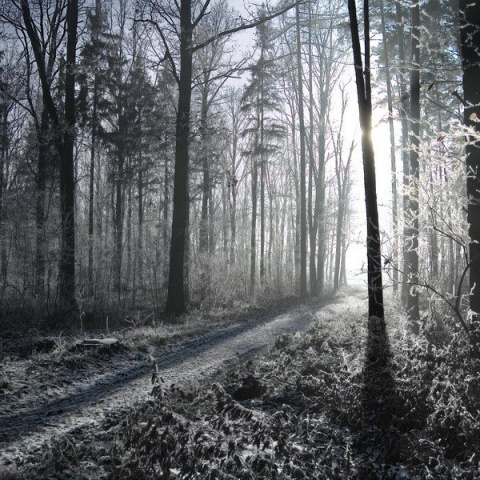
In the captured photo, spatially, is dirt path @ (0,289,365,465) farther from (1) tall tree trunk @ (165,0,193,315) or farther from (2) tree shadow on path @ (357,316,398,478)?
(1) tall tree trunk @ (165,0,193,315)

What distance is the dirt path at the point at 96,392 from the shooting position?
440 cm

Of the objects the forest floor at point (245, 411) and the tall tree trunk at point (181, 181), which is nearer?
the forest floor at point (245, 411)

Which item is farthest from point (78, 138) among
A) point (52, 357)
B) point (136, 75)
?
point (136, 75)

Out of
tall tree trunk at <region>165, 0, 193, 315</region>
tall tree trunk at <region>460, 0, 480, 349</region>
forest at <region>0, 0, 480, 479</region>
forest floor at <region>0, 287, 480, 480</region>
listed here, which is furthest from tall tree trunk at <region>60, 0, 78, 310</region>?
tall tree trunk at <region>460, 0, 480, 349</region>

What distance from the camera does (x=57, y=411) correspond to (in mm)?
5098

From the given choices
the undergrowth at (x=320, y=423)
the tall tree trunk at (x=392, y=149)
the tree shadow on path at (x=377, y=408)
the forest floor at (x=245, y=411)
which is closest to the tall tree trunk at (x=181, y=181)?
the forest floor at (x=245, y=411)

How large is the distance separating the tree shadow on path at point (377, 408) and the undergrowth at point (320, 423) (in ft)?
0.04

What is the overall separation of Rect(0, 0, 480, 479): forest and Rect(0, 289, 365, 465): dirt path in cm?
23

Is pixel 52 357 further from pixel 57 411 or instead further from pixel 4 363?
pixel 57 411

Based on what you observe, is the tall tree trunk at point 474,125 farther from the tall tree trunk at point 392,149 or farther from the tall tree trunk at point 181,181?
the tall tree trunk at point 181,181

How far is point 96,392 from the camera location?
593 cm

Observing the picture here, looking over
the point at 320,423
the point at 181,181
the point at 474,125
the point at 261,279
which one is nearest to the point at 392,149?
the point at 261,279

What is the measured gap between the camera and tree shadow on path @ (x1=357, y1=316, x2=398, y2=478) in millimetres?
4109

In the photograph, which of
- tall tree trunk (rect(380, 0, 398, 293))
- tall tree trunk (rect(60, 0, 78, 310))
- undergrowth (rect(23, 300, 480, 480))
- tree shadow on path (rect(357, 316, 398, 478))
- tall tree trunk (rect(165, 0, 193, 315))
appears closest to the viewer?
undergrowth (rect(23, 300, 480, 480))
